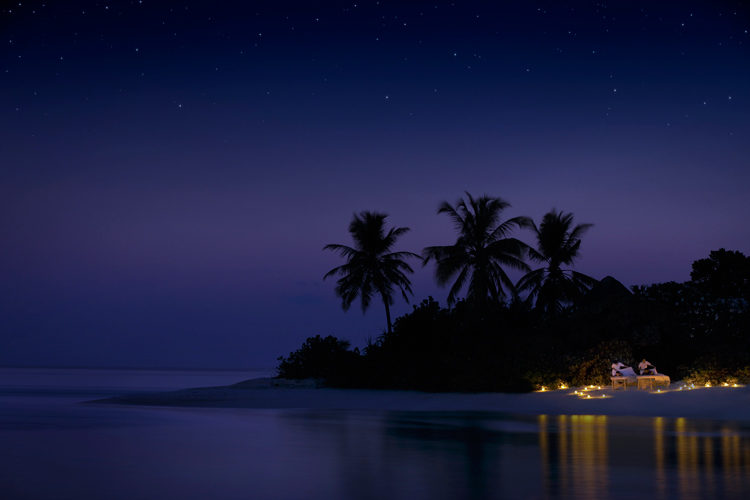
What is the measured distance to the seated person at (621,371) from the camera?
21.2 m

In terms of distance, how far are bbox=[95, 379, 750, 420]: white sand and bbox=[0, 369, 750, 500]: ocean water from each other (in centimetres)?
Result: 153

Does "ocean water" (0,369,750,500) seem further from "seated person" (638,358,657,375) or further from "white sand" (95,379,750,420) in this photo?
"seated person" (638,358,657,375)

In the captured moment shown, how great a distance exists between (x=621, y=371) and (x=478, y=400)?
4.01m

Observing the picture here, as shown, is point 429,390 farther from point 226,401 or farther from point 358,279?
point 358,279

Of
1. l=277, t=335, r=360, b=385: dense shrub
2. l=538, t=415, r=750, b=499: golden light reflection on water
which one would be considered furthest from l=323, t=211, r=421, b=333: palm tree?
l=538, t=415, r=750, b=499: golden light reflection on water

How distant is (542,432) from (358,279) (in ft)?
69.7

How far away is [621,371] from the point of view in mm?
21359

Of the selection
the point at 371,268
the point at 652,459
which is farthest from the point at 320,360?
the point at 652,459

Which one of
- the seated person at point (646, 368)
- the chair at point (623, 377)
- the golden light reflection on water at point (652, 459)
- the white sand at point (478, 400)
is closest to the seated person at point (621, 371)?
the chair at point (623, 377)

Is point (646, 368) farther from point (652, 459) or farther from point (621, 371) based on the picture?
point (652, 459)

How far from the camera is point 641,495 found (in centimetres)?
762

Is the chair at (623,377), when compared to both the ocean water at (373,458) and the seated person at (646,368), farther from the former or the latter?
the ocean water at (373,458)

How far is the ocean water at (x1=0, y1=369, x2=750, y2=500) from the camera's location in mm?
8180

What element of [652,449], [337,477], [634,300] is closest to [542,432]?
[652,449]
